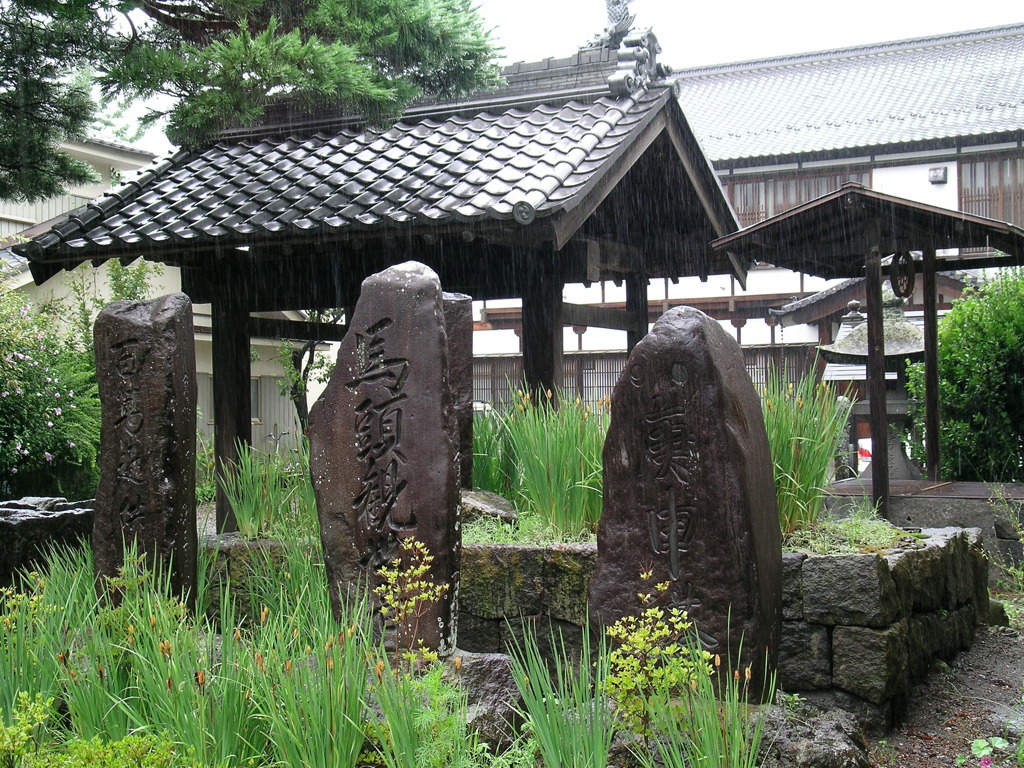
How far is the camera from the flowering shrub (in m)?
10.7

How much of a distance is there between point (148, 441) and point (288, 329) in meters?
3.93

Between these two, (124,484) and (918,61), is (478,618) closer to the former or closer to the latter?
(124,484)

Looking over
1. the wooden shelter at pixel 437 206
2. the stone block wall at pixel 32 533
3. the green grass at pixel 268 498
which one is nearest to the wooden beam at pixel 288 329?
the wooden shelter at pixel 437 206

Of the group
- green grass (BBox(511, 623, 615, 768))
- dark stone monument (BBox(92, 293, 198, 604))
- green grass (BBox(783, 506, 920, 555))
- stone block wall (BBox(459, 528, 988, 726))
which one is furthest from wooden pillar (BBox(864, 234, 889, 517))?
dark stone monument (BBox(92, 293, 198, 604))

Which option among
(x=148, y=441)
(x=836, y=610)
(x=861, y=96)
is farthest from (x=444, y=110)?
(x=861, y=96)

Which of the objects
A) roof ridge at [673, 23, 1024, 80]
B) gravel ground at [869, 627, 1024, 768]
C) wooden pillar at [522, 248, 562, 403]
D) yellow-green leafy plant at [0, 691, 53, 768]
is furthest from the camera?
roof ridge at [673, 23, 1024, 80]

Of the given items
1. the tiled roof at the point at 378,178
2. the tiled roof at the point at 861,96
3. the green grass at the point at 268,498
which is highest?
the tiled roof at the point at 861,96

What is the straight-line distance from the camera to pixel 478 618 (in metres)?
5.49

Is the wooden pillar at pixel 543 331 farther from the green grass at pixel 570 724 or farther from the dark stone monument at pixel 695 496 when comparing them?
the green grass at pixel 570 724

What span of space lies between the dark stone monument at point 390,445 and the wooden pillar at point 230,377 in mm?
3797

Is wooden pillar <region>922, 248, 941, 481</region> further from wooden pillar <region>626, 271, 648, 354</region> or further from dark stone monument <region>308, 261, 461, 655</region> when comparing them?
dark stone monument <region>308, 261, 461, 655</region>

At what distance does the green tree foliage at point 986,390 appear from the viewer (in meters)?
9.49

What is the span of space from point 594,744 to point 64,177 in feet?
22.2

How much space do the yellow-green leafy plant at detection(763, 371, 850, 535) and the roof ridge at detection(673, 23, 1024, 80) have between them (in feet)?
61.4
